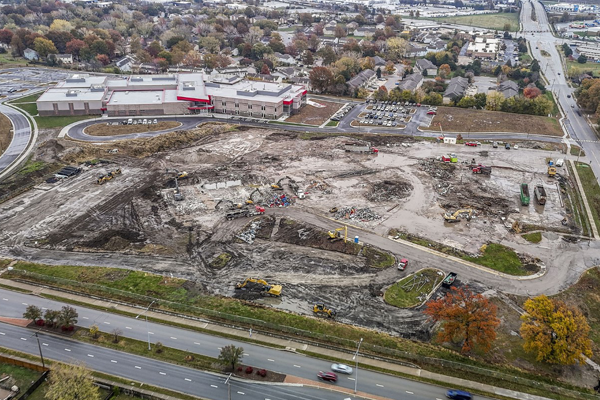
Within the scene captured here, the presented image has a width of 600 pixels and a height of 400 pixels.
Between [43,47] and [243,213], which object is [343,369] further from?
[43,47]

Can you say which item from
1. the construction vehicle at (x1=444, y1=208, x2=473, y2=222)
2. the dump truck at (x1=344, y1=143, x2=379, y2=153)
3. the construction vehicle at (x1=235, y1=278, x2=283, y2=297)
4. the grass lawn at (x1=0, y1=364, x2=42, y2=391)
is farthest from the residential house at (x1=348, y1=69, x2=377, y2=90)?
the grass lawn at (x1=0, y1=364, x2=42, y2=391)

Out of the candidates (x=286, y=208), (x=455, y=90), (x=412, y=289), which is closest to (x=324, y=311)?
(x=412, y=289)

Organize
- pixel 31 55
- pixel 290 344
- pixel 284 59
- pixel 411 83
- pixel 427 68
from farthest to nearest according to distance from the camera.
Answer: pixel 284 59 < pixel 31 55 < pixel 427 68 < pixel 411 83 < pixel 290 344

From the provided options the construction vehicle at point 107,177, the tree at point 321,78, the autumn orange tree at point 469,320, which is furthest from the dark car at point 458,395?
the tree at point 321,78

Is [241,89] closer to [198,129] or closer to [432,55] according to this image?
[198,129]

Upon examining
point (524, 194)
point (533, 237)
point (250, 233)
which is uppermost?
point (524, 194)

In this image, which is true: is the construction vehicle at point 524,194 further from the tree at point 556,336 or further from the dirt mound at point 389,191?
the tree at point 556,336

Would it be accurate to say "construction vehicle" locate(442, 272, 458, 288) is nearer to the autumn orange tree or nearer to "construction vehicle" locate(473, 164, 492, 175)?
the autumn orange tree
